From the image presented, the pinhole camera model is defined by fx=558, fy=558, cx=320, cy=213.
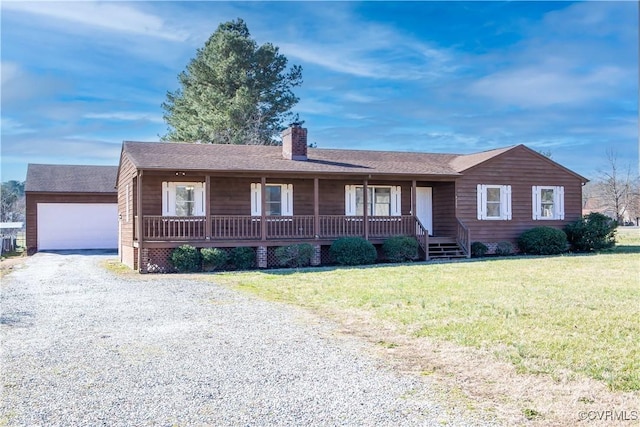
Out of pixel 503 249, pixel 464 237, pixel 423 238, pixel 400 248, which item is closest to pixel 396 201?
pixel 423 238

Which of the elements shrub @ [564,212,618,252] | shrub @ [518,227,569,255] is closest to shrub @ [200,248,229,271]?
shrub @ [518,227,569,255]

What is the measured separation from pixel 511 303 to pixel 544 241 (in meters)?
11.8

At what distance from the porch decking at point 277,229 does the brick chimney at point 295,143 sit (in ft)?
8.67

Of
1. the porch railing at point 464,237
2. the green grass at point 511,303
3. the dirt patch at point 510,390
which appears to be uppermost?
the porch railing at point 464,237

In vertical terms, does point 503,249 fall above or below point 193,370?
above

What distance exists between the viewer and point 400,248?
17.6 meters

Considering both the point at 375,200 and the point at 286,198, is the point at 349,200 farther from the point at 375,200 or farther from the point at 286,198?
the point at 286,198

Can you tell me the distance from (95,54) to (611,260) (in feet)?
52.8

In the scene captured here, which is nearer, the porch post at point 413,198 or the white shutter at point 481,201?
the porch post at point 413,198

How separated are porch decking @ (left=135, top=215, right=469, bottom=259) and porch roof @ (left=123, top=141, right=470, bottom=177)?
4.94 ft

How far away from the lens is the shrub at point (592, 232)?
20297 mm

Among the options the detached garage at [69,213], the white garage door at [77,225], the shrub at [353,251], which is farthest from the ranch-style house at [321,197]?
the white garage door at [77,225]

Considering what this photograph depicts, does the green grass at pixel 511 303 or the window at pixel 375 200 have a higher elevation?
the window at pixel 375 200

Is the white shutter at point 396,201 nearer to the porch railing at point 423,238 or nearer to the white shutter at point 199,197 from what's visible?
the porch railing at point 423,238
